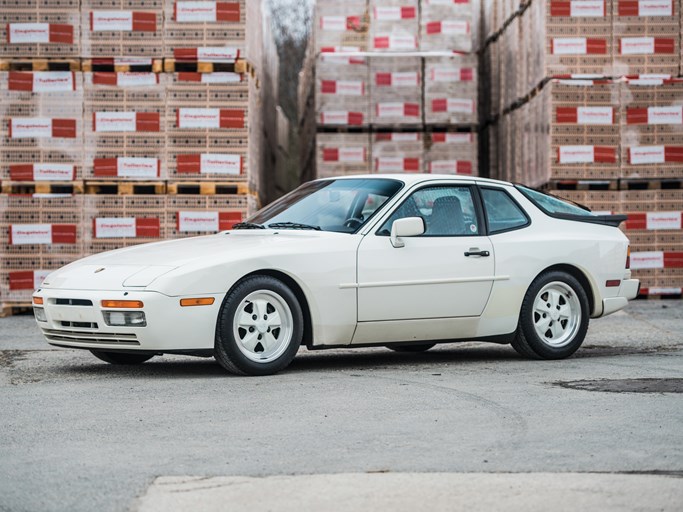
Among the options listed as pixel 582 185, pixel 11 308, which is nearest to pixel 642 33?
pixel 582 185

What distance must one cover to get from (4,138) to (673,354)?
8.07 m

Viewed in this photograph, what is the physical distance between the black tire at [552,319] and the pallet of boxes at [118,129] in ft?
17.3

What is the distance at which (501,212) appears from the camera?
9.02 meters

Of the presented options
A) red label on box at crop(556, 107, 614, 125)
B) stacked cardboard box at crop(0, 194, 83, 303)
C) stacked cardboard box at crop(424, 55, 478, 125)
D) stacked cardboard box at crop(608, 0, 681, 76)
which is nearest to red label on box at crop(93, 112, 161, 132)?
stacked cardboard box at crop(0, 194, 83, 303)

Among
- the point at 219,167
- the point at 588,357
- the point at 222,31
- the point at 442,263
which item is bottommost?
the point at 588,357

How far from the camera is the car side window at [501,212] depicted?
8.91 metres

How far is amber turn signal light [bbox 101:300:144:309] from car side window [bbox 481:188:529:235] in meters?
2.85

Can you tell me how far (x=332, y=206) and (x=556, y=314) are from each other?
6.45ft

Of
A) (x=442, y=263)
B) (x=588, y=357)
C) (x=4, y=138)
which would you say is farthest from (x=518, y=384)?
(x=4, y=138)

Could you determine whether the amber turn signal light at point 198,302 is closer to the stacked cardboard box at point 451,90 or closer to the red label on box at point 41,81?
the red label on box at point 41,81

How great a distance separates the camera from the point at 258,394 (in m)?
6.91

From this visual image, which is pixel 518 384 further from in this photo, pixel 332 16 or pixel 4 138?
pixel 332 16

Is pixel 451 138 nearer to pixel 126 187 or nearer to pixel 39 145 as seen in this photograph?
pixel 126 187

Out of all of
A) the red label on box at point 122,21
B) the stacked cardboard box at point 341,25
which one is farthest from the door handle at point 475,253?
the stacked cardboard box at point 341,25
